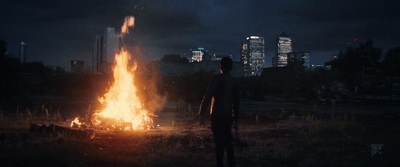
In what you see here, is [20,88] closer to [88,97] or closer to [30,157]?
[88,97]

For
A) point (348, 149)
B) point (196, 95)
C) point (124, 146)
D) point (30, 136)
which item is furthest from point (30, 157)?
A: point (196, 95)

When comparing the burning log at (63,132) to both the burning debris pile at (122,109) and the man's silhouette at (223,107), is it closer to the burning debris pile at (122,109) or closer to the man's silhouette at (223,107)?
the burning debris pile at (122,109)

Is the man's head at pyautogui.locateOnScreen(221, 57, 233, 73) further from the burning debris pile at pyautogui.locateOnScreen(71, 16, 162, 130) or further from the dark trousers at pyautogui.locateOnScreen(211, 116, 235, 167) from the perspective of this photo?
the burning debris pile at pyautogui.locateOnScreen(71, 16, 162, 130)

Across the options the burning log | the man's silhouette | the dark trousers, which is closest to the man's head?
the man's silhouette

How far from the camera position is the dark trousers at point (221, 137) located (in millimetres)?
4887

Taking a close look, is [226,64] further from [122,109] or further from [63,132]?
[122,109]

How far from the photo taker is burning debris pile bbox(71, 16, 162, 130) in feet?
33.9

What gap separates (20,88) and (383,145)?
2803 centimetres

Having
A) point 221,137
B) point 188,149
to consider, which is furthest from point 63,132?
point 221,137

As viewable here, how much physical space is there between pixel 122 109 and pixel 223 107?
7465 millimetres

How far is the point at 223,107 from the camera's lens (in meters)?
4.96

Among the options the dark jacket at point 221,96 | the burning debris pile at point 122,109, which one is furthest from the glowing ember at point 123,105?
the dark jacket at point 221,96

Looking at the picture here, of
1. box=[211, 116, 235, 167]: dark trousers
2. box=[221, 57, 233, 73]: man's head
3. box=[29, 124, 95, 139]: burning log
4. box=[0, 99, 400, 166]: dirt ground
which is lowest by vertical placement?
box=[0, 99, 400, 166]: dirt ground

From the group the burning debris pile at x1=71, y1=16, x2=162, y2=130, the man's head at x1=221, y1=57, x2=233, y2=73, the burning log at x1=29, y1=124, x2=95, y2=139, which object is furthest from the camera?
the burning debris pile at x1=71, y1=16, x2=162, y2=130
